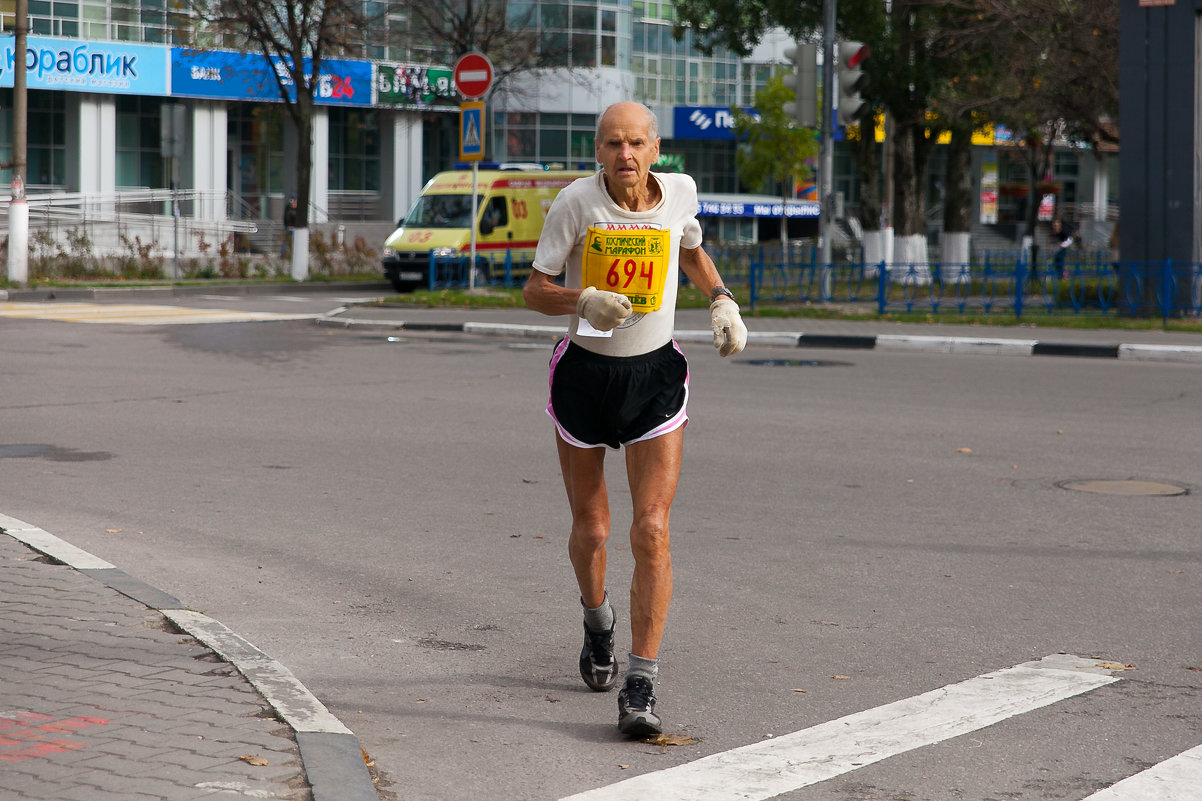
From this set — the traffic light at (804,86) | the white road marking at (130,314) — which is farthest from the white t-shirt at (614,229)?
the traffic light at (804,86)

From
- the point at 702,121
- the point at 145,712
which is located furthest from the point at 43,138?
the point at 145,712

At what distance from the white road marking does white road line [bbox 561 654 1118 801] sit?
17828 millimetres

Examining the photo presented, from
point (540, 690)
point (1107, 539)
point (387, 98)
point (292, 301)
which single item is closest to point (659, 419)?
point (540, 690)

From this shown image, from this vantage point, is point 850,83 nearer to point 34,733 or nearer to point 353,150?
point 34,733

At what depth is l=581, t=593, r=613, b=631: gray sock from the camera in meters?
4.93

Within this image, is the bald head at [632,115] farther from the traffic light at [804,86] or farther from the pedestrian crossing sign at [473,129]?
the pedestrian crossing sign at [473,129]

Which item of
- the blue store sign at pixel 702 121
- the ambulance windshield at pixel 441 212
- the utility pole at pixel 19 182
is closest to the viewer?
the utility pole at pixel 19 182

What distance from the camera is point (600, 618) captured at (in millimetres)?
4926

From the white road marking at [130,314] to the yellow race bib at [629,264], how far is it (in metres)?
17.5

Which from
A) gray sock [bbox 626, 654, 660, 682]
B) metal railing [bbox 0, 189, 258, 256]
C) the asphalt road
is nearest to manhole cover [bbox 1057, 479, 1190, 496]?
the asphalt road

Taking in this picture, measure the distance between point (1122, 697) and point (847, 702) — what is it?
89 cm

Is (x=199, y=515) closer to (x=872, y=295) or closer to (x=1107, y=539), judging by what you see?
(x=1107, y=539)

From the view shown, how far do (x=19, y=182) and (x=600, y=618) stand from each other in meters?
25.2

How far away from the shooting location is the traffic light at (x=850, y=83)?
21.3 m
